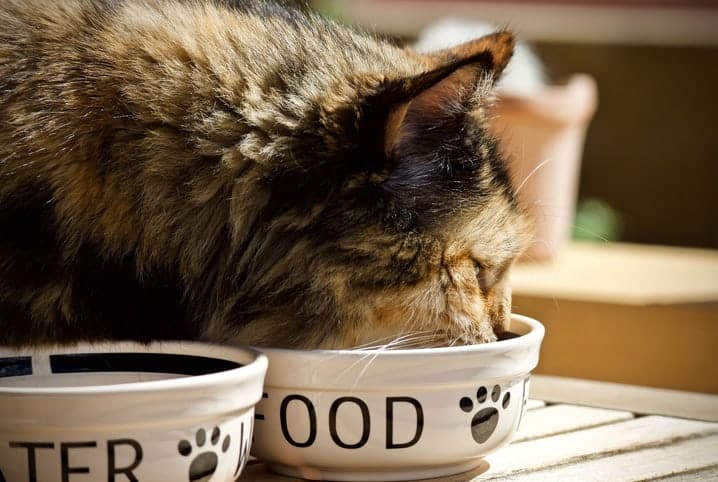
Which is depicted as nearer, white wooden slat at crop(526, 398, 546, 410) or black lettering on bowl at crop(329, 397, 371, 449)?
black lettering on bowl at crop(329, 397, 371, 449)

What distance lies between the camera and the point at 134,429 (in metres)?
0.85

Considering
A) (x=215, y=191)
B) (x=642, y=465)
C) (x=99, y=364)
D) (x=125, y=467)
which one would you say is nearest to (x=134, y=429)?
(x=125, y=467)

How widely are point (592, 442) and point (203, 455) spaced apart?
565 mm

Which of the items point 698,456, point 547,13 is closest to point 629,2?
point 547,13

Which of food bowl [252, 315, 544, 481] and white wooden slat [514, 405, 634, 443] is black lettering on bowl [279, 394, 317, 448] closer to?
food bowl [252, 315, 544, 481]

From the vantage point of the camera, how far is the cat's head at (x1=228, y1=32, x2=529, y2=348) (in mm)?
1074

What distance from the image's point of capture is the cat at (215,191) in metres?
1.06

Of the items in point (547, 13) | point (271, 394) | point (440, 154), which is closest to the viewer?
point (271, 394)

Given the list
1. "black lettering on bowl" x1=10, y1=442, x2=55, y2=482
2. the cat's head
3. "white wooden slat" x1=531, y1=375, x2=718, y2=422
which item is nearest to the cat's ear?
the cat's head

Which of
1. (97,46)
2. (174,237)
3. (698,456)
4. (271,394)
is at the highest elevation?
(97,46)

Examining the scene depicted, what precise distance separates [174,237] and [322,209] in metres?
0.16

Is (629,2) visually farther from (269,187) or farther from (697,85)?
(269,187)

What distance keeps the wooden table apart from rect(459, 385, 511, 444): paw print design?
0.22 feet

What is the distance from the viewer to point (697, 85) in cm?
582
